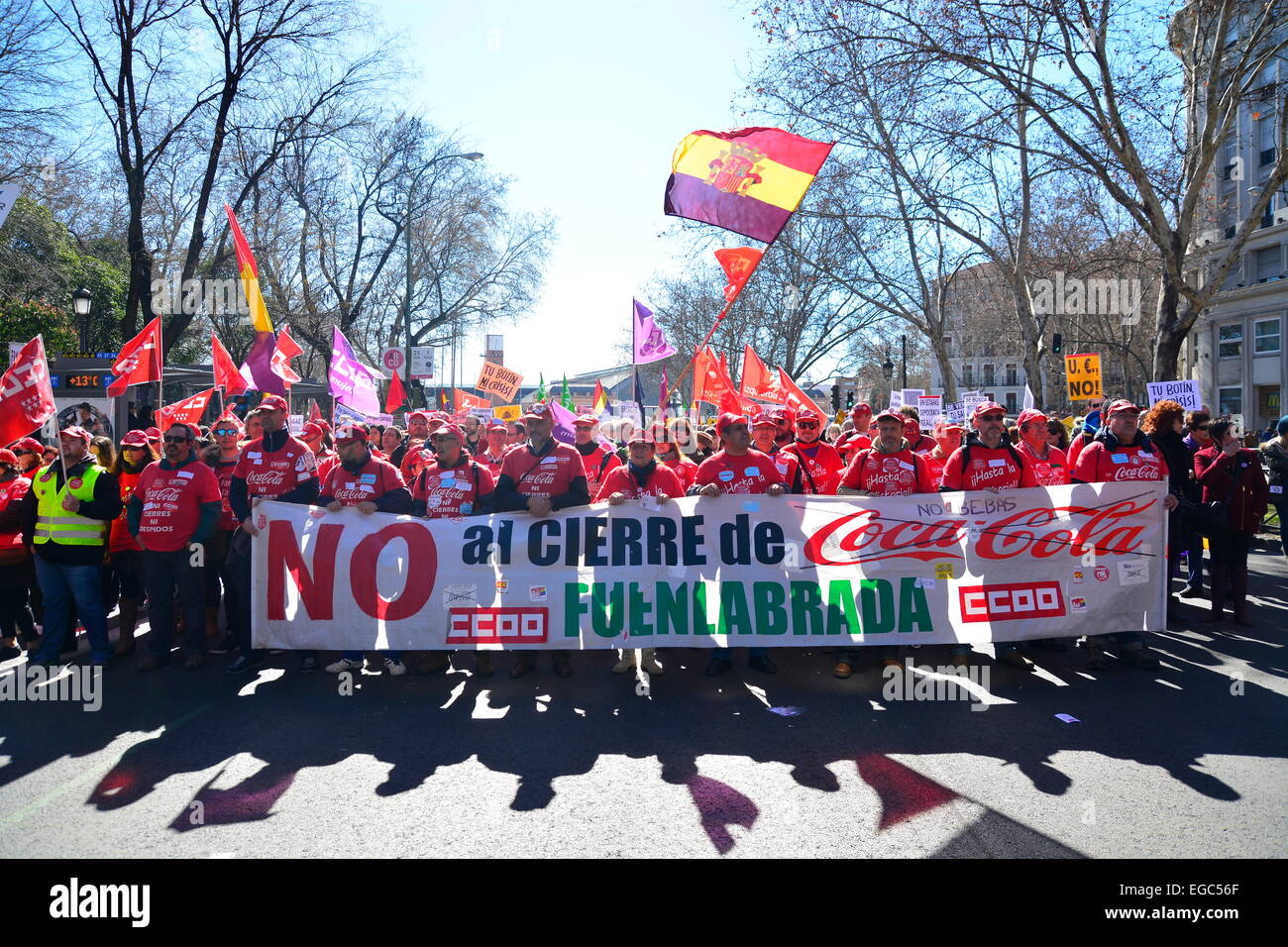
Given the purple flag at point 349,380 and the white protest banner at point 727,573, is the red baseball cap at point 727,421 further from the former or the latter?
the purple flag at point 349,380

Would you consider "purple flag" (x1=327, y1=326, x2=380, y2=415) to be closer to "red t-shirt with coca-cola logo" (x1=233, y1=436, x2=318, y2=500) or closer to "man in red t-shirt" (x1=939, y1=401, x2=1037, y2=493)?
"red t-shirt with coca-cola logo" (x1=233, y1=436, x2=318, y2=500)

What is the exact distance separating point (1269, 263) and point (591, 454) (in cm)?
4076

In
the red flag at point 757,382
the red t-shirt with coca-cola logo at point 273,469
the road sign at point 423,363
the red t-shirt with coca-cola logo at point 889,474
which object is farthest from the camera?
the road sign at point 423,363

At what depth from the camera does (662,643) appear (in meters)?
6.18

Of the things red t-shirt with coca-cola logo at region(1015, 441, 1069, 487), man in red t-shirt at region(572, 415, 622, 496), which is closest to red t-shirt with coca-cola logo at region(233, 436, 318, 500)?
man in red t-shirt at region(572, 415, 622, 496)

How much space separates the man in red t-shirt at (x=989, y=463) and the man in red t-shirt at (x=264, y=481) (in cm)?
519

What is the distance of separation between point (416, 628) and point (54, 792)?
239 cm

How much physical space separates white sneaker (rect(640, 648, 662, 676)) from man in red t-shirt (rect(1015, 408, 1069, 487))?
11.9 ft

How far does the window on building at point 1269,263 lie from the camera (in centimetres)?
3660

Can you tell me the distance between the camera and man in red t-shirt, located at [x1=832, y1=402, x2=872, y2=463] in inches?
325

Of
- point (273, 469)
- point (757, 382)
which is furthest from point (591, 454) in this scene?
point (757, 382)

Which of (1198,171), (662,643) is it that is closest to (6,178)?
(662,643)

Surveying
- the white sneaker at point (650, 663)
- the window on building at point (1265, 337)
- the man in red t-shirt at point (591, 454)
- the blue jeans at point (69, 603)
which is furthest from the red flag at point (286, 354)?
the window on building at point (1265, 337)

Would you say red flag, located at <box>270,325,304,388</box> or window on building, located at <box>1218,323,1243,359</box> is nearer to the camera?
red flag, located at <box>270,325,304,388</box>
